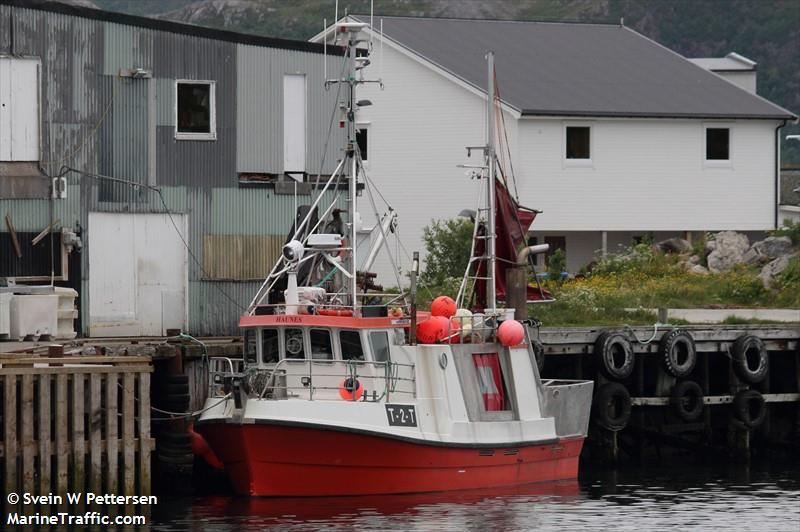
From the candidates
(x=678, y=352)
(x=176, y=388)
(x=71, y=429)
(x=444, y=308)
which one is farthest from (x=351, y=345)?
(x=678, y=352)

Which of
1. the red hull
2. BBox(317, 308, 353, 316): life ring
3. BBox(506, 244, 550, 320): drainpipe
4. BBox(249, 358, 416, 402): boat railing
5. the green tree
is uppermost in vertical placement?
the green tree

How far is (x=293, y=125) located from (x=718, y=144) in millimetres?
20983

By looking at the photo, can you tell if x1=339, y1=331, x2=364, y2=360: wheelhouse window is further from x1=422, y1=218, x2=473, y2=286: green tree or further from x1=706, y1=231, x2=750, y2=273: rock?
x1=706, y1=231, x2=750, y2=273: rock

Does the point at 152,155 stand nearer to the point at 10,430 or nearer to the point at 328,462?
the point at 328,462

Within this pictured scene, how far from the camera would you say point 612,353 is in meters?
32.4

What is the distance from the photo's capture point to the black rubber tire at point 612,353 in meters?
32.2

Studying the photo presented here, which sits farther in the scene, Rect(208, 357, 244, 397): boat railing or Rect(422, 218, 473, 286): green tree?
Rect(422, 218, 473, 286): green tree

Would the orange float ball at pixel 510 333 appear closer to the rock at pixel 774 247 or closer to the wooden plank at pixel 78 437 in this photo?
the wooden plank at pixel 78 437

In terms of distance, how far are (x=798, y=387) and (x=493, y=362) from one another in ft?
31.6

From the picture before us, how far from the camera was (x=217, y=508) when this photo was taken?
25.8m

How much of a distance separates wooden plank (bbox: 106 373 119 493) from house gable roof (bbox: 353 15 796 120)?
24.3 metres

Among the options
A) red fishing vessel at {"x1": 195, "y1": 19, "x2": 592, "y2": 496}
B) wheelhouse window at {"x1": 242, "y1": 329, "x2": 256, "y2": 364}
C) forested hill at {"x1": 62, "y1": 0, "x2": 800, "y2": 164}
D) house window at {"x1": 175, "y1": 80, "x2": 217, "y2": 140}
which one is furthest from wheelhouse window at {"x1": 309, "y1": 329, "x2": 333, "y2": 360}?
forested hill at {"x1": 62, "y1": 0, "x2": 800, "y2": 164}

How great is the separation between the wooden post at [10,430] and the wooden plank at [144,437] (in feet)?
5.68

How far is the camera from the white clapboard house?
4784 cm
